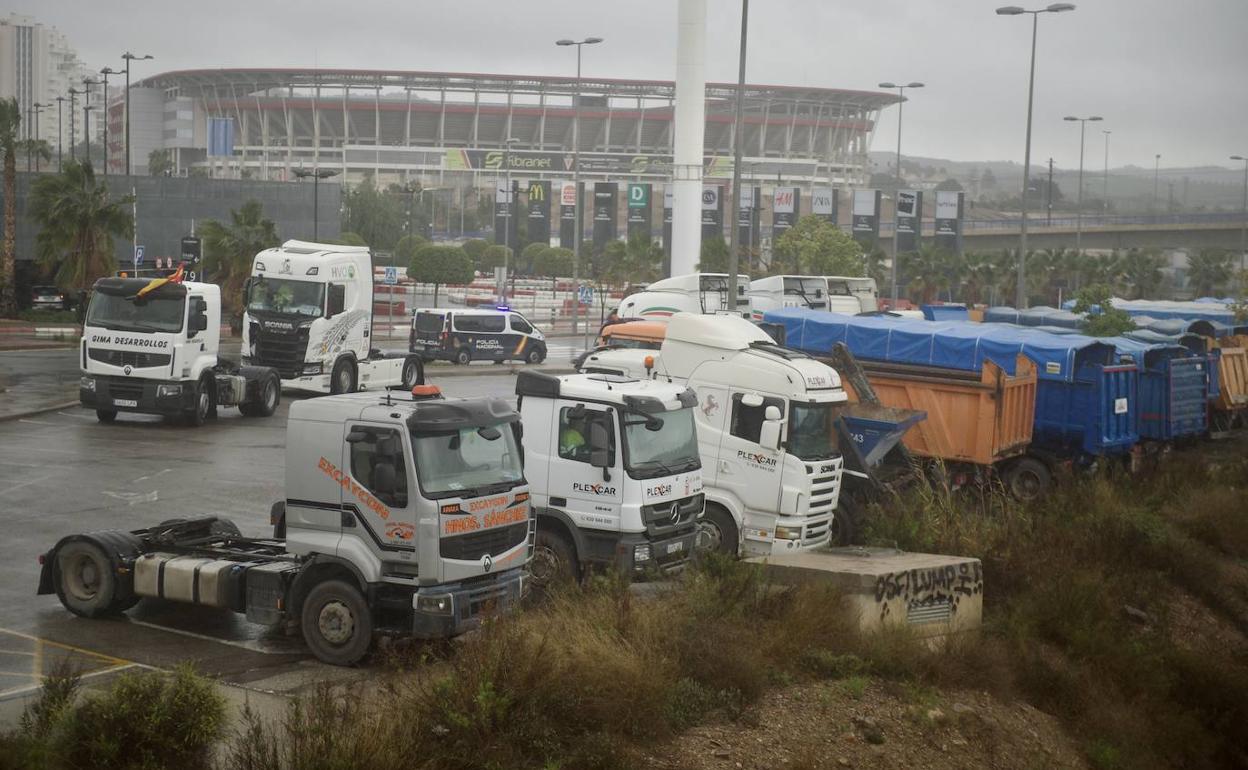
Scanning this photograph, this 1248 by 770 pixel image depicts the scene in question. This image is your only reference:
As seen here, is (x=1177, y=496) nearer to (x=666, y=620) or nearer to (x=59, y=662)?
(x=666, y=620)

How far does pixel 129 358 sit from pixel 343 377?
6.42 metres

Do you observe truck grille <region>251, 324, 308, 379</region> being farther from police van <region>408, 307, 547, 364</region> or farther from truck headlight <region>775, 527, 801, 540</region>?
truck headlight <region>775, 527, 801, 540</region>

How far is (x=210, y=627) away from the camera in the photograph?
13.0 metres

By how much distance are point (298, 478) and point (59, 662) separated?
257cm

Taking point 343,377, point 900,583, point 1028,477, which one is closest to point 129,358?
point 343,377

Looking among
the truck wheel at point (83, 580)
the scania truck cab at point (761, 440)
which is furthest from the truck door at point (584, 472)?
the truck wheel at point (83, 580)

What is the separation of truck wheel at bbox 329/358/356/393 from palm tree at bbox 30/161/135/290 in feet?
61.6

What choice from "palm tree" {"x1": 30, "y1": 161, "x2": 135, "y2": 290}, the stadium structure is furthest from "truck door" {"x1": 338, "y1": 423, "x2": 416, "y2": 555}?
the stadium structure

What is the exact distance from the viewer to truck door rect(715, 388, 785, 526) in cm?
1570

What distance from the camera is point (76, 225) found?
4544 centimetres

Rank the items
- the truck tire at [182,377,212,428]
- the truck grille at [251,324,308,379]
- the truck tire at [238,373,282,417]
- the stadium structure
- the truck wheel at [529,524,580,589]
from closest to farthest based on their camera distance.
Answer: the truck wheel at [529,524,580,589] → the truck tire at [182,377,212,428] → the truck tire at [238,373,282,417] → the truck grille at [251,324,308,379] → the stadium structure

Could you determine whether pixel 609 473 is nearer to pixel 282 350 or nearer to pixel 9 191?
pixel 282 350

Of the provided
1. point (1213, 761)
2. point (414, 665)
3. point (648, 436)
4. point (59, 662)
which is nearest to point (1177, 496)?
point (1213, 761)

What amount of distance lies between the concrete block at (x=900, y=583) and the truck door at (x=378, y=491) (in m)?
3.93
